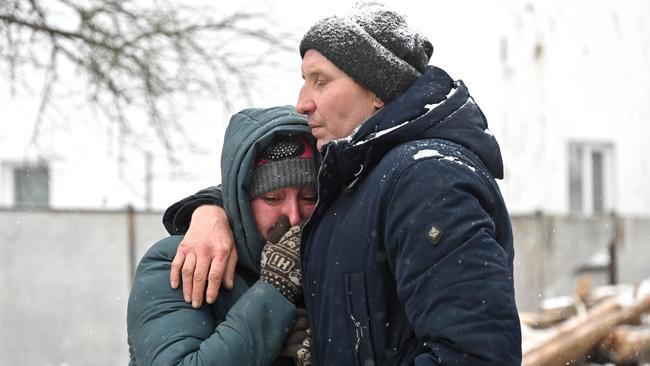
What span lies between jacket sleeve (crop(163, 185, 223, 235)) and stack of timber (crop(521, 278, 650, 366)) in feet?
17.5

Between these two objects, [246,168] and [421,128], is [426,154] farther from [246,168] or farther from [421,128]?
[246,168]

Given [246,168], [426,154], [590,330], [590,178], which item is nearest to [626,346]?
[590,330]

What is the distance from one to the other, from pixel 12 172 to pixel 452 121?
8860mm

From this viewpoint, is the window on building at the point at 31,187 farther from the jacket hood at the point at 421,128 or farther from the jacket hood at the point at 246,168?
the jacket hood at the point at 421,128

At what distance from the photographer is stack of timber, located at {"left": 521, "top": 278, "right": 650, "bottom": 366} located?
28.0ft

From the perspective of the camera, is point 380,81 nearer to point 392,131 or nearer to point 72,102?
point 392,131

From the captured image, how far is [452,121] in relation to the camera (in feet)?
7.88

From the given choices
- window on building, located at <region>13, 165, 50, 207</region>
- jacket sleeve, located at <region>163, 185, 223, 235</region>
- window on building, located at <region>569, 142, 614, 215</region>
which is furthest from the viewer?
window on building, located at <region>569, 142, 614, 215</region>

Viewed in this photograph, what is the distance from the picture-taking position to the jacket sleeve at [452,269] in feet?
6.94

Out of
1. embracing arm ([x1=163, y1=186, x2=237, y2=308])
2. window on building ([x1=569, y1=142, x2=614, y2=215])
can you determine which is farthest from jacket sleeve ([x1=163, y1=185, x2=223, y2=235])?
window on building ([x1=569, y1=142, x2=614, y2=215])

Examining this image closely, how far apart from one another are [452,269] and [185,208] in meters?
1.17

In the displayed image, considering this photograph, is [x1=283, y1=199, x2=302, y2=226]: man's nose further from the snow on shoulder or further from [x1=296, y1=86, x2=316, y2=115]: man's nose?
the snow on shoulder

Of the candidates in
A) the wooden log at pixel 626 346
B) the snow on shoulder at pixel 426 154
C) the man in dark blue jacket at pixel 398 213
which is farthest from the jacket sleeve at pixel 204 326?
the wooden log at pixel 626 346

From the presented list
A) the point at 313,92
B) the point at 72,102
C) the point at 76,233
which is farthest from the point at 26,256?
the point at 313,92
